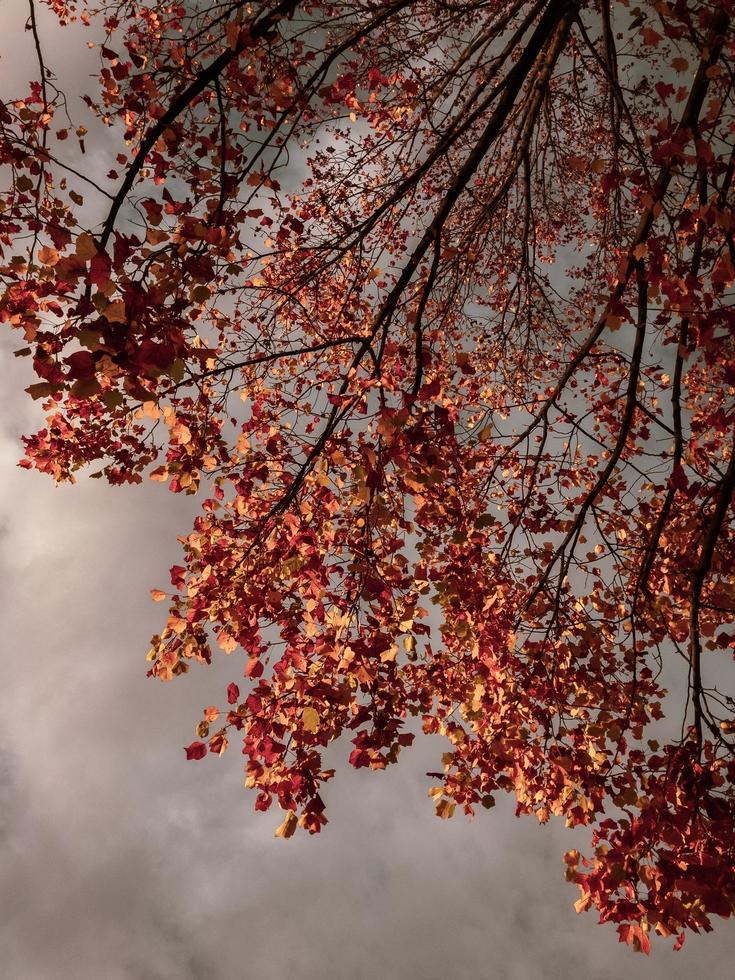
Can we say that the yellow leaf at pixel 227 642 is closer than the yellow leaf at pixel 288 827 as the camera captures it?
No

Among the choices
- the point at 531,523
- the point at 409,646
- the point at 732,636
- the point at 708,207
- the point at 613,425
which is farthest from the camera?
the point at 613,425

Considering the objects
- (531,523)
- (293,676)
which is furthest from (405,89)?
(293,676)

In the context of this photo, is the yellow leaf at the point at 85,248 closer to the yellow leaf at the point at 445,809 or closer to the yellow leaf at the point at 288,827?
the yellow leaf at the point at 288,827

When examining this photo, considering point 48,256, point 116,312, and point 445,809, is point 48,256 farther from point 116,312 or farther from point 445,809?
point 445,809

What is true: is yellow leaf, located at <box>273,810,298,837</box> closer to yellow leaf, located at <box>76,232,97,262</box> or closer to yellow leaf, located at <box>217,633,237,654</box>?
yellow leaf, located at <box>217,633,237,654</box>

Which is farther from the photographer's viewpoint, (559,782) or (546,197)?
(546,197)

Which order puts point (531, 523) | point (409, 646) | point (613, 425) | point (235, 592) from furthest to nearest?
point (613, 425) < point (531, 523) < point (235, 592) < point (409, 646)

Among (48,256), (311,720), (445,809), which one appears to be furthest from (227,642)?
(48,256)

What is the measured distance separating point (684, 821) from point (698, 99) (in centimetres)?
591

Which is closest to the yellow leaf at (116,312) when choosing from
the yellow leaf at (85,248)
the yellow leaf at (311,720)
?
the yellow leaf at (85,248)

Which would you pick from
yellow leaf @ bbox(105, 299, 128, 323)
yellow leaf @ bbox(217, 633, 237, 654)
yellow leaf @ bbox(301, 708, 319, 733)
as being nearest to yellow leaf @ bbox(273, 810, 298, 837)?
yellow leaf @ bbox(301, 708, 319, 733)

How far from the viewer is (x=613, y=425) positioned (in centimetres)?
799

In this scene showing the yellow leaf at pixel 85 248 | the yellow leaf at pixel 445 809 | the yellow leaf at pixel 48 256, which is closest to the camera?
the yellow leaf at pixel 85 248

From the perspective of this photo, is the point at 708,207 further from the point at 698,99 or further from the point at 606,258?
the point at 606,258
